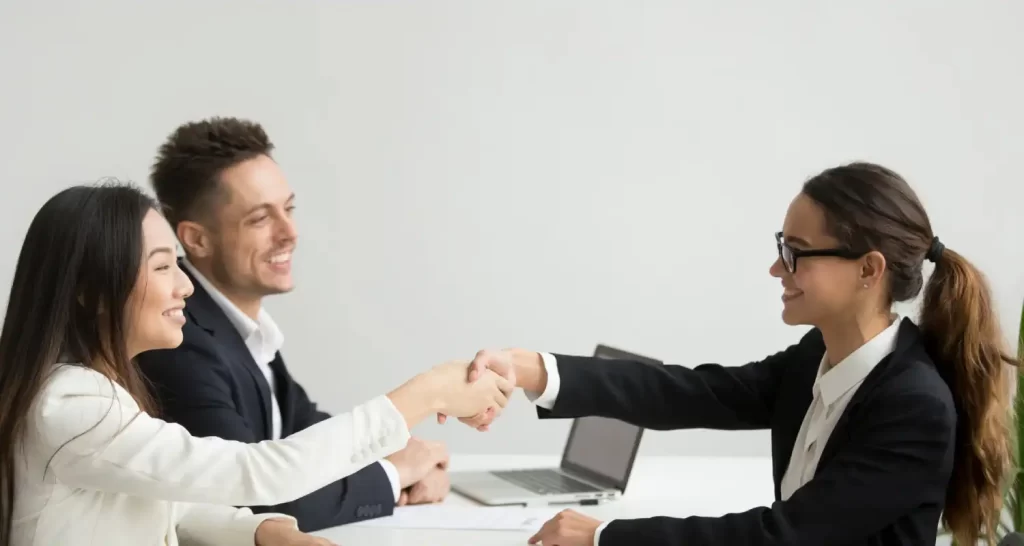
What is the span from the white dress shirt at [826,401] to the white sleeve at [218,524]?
55 centimetres

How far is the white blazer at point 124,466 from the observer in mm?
1475

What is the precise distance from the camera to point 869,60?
371 centimetres

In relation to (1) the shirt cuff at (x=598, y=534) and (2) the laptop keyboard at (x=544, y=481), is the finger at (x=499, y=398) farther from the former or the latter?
(1) the shirt cuff at (x=598, y=534)

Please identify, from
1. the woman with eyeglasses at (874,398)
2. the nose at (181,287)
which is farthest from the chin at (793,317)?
the nose at (181,287)

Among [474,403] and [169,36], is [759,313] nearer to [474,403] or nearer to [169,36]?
[474,403]

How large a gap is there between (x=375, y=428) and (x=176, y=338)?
1.08 ft

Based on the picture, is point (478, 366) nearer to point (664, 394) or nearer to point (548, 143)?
point (664, 394)

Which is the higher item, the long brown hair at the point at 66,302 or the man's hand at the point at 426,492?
the long brown hair at the point at 66,302

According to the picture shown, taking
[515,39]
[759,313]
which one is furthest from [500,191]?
[759,313]

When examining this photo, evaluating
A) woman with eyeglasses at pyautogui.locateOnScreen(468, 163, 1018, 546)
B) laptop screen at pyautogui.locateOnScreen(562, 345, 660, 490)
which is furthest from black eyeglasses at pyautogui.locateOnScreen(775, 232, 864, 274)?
laptop screen at pyautogui.locateOnScreen(562, 345, 660, 490)

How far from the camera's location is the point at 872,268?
5.81ft

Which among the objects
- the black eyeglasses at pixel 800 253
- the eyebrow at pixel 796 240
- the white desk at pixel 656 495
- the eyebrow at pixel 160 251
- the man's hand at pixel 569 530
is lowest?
the white desk at pixel 656 495

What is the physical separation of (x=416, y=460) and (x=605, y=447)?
43 centimetres

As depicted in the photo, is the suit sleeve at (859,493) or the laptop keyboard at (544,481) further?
the laptop keyboard at (544,481)
